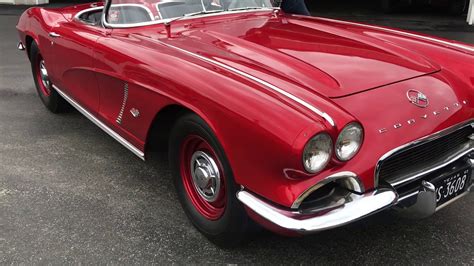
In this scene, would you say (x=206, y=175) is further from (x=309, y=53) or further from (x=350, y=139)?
(x=309, y=53)

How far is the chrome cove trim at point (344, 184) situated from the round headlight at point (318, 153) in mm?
63

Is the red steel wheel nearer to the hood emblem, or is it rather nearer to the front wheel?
the front wheel

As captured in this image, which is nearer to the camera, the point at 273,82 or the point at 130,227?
the point at 273,82

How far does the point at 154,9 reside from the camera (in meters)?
3.26

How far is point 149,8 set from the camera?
327cm

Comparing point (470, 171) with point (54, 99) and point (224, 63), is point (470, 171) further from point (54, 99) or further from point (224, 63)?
point (54, 99)

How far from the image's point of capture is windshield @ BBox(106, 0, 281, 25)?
3.25 meters

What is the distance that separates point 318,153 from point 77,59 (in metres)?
2.22

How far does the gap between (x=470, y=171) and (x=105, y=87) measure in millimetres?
2276

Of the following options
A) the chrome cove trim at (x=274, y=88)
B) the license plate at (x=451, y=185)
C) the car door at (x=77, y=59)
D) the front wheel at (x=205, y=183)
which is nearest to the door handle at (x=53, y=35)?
the car door at (x=77, y=59)

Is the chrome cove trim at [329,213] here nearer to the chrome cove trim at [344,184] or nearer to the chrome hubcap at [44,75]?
the chrome cove trim at [344,184]

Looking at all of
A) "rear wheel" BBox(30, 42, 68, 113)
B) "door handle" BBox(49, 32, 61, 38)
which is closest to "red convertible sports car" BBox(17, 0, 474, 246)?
"door handle" BBox(49, 32, 61, 38)

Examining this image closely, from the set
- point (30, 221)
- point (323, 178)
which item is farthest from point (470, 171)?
point (30, 221)

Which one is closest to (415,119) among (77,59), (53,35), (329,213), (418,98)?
(418,98)
